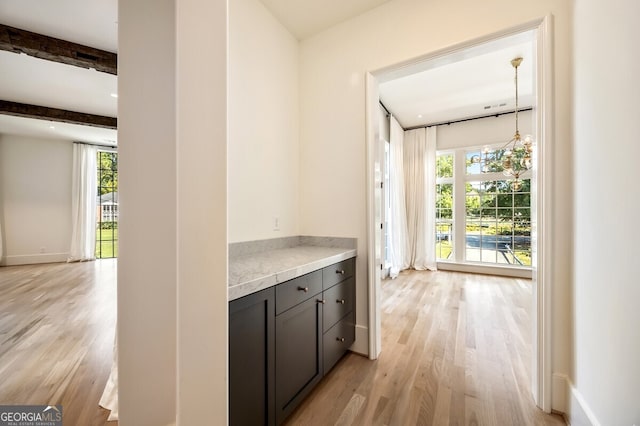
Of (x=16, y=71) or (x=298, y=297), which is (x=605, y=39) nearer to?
(x=298, y=297)

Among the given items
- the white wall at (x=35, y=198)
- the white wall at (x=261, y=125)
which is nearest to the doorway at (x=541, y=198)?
the white wall at (x=261, y=125)

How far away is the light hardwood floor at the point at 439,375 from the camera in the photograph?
1411mm

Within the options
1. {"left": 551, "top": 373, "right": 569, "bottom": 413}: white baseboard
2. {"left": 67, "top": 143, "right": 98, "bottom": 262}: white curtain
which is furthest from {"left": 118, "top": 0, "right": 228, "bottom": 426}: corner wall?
{"left": 67, "top": 143, "right": 98, "bottom": 262}: white curtain

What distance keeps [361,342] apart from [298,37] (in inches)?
119

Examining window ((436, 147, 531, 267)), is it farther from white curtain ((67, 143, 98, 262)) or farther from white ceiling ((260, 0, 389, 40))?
white curtain ((67, 143, 98, 262))

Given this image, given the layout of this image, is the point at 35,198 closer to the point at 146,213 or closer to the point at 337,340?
the point at 146,213

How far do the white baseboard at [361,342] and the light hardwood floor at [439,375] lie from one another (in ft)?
0.20

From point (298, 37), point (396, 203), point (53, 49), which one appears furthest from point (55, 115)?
point (396, 203)

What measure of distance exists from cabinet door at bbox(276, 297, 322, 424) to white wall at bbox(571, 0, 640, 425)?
138 cm

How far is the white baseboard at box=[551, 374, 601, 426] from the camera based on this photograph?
1.20m

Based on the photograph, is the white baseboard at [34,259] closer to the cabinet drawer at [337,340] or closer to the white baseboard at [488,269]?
the cabinet drawer at [337,340]

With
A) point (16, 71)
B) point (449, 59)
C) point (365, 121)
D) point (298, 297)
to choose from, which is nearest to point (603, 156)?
point (449, 59)

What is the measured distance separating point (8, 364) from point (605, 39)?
4376 mm

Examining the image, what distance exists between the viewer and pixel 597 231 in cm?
114
